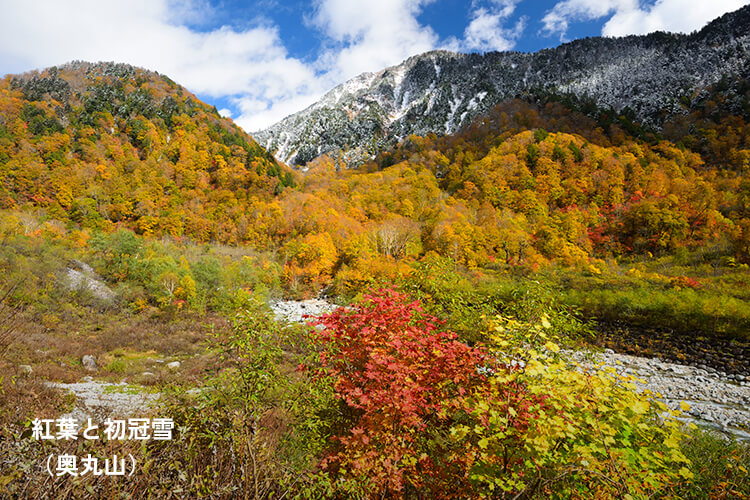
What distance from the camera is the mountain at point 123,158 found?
152ft

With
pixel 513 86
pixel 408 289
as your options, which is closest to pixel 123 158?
pixel 408 289

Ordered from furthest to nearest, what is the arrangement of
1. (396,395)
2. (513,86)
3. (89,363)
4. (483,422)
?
(513,86) < (89,363) < (396,395) < (483,422)

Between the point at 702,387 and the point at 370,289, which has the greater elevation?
the point at 370,289

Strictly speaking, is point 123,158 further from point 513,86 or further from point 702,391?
point 513,86

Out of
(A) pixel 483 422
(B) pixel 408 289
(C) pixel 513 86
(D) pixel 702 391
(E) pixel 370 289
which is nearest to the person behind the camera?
(A) pixel 483 422

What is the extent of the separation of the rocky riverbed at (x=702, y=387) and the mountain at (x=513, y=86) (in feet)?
223

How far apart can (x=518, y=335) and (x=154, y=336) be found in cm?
2267

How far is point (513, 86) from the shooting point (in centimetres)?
9638

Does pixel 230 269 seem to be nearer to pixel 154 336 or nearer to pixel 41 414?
pixel 154 336

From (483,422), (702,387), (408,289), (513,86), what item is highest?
(513,86)

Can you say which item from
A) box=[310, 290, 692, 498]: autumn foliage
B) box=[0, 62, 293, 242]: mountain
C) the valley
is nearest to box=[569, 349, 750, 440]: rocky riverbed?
the valley

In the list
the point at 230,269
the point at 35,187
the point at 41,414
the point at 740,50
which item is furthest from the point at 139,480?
the point at 740,50

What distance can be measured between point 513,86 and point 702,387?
105816 mm

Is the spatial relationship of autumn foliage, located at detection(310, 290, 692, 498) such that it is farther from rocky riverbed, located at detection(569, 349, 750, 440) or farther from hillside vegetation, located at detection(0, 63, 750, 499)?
rocky riverbed, located at detection(569, 349, 750, 440)
